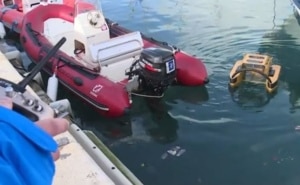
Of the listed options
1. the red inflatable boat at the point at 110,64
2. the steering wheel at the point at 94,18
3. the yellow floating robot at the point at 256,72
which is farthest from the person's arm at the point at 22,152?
the steering wheel at the point at 94,18

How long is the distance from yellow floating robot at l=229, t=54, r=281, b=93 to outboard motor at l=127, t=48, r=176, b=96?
0.95m

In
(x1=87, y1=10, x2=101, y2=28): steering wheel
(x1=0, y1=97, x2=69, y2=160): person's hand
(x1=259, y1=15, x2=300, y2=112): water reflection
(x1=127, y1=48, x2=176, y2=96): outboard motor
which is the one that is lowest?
(x1=259, y1=15, x2=300, y2=112): water reflection

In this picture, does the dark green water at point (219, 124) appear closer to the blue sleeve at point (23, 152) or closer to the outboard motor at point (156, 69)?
the outboard motor at point (156, 69)

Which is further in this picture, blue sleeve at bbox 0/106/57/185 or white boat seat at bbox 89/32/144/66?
white boat seat at bbox 89/32/144/66

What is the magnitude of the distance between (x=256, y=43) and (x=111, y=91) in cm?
314

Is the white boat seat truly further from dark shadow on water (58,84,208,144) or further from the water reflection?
the water reflection

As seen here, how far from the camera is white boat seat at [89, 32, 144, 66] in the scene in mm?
5008

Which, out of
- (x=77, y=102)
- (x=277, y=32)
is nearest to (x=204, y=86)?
(x=77, y=102)

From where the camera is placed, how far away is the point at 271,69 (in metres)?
5.23

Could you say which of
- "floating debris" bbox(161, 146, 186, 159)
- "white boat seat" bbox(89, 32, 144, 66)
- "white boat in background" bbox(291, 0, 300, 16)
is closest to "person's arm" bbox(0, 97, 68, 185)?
"floating debris" bbox(161, 146, 186, 159)

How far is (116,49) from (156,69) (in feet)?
2.59

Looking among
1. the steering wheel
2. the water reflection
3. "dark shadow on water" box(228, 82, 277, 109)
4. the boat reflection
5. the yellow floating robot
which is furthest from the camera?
the steering wheel

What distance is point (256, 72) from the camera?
16.8 feet

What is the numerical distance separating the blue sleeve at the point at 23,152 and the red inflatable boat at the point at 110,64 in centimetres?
374
